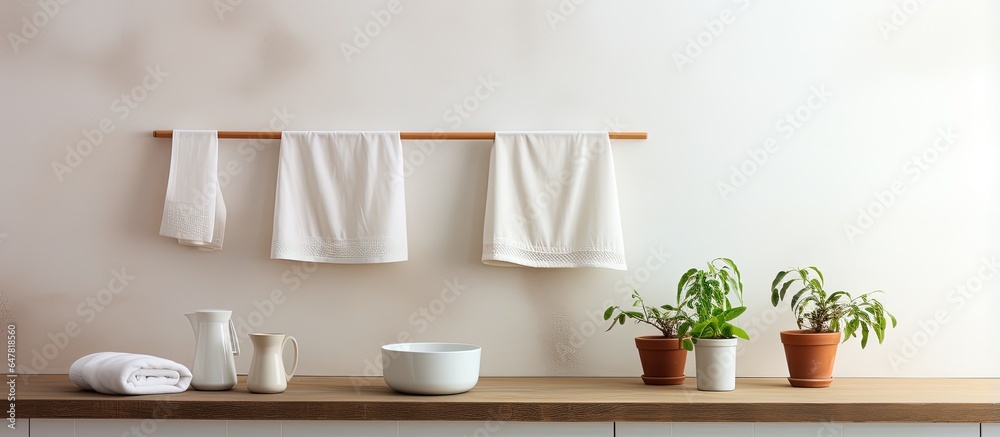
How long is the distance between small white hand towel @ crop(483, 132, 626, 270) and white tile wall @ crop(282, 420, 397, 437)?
0.50 meters

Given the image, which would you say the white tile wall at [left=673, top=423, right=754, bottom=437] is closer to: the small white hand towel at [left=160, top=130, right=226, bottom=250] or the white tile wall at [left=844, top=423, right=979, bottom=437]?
the white tile wall at [left=844, top=423, right=979, bottom=437]

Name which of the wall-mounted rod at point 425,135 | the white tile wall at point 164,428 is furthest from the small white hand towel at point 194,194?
the white tile wall at point 164,428

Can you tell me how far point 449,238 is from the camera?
1.90m

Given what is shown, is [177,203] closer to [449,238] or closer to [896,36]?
[449,238]

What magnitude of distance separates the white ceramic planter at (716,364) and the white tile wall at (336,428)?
0.66 m

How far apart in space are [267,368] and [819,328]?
1.21m

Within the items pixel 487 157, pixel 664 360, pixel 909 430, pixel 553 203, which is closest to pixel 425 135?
pixel 487 157

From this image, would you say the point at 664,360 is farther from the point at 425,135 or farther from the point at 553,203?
the point at 425,135

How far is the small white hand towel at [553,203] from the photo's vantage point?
5.93ft

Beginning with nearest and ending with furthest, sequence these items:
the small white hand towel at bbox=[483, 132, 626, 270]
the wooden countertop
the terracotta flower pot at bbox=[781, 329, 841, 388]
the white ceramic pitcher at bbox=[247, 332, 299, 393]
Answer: the wooden countertop
the white ceramic pitcher at bbox=[247, 332, 299, 393]
the terracotta flower pot at bbox=[781, 329, 841, 388]
the small white hand towel at bbox=[483, 132, 626, 270]

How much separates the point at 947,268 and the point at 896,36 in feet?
1.94

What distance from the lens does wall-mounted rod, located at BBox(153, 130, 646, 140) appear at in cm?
187

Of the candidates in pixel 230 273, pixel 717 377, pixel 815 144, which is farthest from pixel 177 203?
pixel 815 144

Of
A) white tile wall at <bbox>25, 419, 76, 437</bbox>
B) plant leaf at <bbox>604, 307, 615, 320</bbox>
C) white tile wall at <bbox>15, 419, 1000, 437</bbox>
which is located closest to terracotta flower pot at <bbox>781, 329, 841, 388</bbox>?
white tile wall at <bbox>15, 419, 1000, 437</bbox>
